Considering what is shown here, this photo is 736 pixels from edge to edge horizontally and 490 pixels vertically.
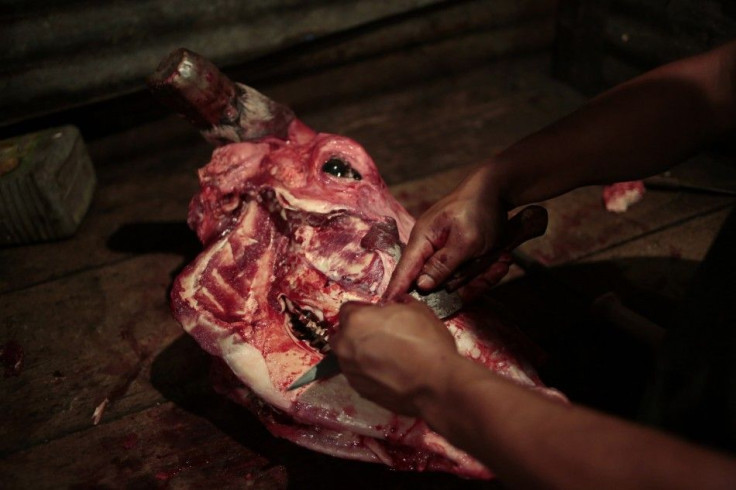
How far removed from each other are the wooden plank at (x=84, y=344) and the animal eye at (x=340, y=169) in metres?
0.99

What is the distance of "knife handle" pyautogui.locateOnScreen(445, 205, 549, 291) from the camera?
6.21 ft

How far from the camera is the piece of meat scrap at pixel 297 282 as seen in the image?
195 centimetres

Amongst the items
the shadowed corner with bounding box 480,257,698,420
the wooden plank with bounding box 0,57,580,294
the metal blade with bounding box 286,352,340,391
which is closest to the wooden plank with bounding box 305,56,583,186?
the wooden plank with bounding box 0,57,580,294

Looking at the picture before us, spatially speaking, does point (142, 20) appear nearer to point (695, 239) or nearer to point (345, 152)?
point (345, 152)

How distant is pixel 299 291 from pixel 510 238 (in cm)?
70

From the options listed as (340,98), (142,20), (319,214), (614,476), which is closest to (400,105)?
(340,98)

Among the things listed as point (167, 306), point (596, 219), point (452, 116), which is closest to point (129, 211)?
point (167, 306)

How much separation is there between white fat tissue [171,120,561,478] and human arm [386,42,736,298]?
0.68 ft

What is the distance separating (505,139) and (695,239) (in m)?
1.24

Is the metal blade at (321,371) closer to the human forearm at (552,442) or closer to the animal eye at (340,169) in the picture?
the human forearm at (552,442)

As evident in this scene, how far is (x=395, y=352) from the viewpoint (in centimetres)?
142

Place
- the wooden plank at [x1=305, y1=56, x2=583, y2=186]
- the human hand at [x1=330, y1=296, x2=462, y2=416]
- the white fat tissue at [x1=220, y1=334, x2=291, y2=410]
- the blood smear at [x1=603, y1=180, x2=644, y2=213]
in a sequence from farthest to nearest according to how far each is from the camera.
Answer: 1. the wooden plank at [x1=305, y1=56, x2=583, y2=186]
2. the blood smear at [x1=603, y1=180, x2=644, y2=213]
3. the white fat tissue at [x1=220, y1=334, x2=291, y2=410]
4. the human hand at [x1=330, y1=296, x2=462, y2=416]

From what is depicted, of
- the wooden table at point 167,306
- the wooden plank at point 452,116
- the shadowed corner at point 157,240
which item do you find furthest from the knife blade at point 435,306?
the wooden plank at point 452,116

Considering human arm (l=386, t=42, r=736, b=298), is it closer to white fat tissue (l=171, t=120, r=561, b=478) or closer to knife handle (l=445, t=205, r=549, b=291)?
knife handle (l=445, t=205, r=549, b=291)
